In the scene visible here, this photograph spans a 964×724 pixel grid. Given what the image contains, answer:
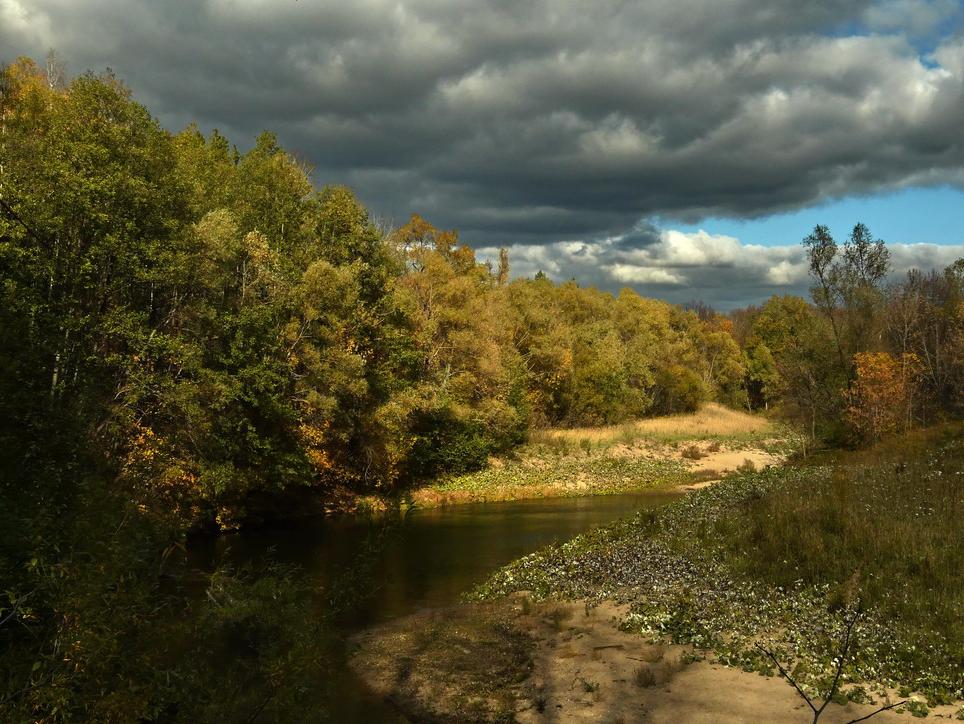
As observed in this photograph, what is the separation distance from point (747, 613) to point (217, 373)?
789 inches

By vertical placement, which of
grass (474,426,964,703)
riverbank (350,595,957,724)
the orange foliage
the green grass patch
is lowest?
the green grass patch

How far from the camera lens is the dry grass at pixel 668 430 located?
2286 inches

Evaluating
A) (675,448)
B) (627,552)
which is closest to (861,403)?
(675,448)

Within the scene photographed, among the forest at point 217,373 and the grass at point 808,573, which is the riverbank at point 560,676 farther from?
the forest at point 217,373

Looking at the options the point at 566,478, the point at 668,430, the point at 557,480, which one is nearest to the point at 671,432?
the point at 668,430

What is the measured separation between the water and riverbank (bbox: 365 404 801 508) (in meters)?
2.81

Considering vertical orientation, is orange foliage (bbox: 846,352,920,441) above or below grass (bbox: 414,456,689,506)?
above

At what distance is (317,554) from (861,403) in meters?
34.2

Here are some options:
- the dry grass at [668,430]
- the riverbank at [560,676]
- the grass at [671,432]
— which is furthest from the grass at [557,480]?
the riverbank at [560,676]

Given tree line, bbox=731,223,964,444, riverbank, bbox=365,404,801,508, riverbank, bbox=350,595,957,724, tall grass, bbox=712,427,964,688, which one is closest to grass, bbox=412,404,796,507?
riverbank, bbox=365,404,801,508

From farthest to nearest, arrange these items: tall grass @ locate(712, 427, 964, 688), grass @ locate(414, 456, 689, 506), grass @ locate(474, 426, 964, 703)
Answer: grass @ locate(414, 456, 689, 506)
tall grass @ locate(712, 427, 964, 688)
grass @ locate(474, 426, 964, 703)

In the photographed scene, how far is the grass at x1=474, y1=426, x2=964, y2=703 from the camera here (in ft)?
41.7

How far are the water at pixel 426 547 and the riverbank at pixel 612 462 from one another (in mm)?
2808

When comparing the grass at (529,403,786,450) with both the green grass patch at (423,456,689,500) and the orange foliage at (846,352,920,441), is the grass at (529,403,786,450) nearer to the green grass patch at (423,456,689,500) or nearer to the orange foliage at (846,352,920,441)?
the green grass patch at (423,456,689,500)
